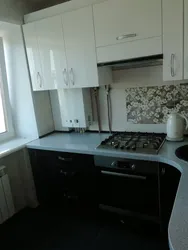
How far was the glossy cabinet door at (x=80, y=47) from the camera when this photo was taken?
1904mm

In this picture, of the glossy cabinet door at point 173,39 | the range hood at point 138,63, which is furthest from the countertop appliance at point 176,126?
the range hood at point 138,63

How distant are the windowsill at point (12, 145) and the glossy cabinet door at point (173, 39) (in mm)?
1568

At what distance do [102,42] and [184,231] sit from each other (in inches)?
61.6

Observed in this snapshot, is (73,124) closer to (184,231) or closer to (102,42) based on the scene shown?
(102,42)

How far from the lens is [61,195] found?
2277mm

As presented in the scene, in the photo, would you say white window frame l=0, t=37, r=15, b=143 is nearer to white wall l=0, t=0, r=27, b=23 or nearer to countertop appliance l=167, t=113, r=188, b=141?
white wall l=0, t=0, r=27, b=23

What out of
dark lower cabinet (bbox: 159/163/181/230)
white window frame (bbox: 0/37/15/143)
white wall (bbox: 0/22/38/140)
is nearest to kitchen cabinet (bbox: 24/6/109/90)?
white wall (bbox: 0/22/38/140)

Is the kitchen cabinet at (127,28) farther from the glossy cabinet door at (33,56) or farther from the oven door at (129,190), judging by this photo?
the oven door at (129,190)

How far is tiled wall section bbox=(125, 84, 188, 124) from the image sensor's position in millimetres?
2020

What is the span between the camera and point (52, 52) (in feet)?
7.02

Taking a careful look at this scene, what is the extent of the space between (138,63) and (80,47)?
57cm

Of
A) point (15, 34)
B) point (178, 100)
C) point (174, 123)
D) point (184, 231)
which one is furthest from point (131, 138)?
point (15, 34)

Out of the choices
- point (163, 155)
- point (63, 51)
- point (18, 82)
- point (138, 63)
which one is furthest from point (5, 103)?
point (163, 155)

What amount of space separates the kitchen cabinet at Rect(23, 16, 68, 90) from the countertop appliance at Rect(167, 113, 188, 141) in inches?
41.5
